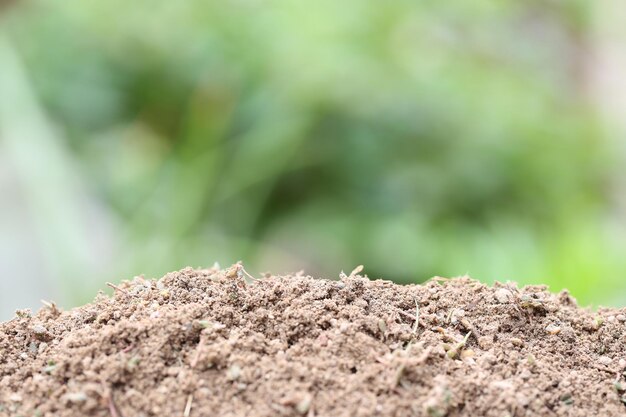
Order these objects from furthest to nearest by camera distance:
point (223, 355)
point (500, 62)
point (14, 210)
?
1. point (500, 62)
2. point (14, 210)
3. point (223, 355)

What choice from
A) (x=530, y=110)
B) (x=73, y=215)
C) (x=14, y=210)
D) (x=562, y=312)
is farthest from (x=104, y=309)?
(x=530, y=110)

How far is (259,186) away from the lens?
4176 mm

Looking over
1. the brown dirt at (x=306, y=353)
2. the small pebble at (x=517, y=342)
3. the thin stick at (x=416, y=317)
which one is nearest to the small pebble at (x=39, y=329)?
the brown dirt at (x=306, y=353)

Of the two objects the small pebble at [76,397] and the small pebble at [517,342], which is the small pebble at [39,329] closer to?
the small pebble at [76,397]

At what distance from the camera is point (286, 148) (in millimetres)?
4148

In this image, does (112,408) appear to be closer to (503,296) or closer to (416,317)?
(416,317)

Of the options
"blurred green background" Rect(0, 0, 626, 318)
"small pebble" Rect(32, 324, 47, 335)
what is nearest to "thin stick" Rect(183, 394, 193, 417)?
"small pebble" Rect(32, 324, 47, 335)

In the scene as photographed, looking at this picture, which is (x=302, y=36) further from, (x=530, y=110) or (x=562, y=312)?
(x=562, y=312)

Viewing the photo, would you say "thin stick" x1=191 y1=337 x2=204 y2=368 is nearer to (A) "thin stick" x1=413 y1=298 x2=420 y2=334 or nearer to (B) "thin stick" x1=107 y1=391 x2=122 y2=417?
(B) "thin stick" x1=107 y1=391 x2=122 y2=417

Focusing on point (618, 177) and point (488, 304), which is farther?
point (618, 177)

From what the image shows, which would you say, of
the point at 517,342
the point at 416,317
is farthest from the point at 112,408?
the point at 517,342

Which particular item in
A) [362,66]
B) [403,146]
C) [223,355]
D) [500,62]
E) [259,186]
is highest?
[500,62]

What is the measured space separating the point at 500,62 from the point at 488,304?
3.94 meters

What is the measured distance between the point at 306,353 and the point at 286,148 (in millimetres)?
3151
